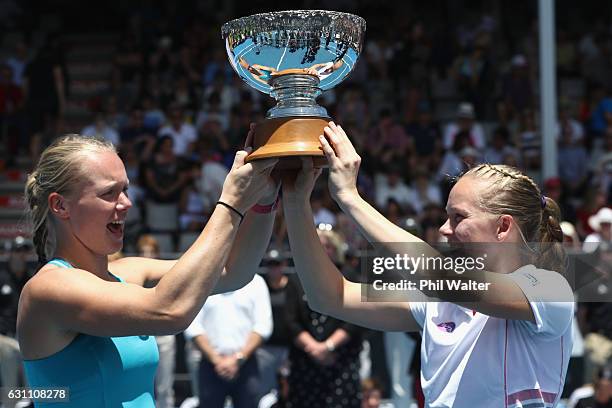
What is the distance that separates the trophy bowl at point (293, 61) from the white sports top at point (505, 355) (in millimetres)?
625

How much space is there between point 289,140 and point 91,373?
82 centimetres

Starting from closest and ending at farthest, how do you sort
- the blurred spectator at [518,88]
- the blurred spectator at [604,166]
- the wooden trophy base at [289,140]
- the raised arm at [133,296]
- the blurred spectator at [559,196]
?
the raised arm at [133,296], the wooden trophy base at [289,140], the blurred spectator at [559,196], the blurred spectator at [604,166], the blurred spectator at [518,88]

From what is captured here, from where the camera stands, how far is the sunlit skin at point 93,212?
2.79 meters

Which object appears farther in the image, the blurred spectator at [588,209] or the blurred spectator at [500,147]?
the blurred spectator at [500,147]

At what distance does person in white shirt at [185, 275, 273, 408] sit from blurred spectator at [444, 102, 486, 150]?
18.9 ft

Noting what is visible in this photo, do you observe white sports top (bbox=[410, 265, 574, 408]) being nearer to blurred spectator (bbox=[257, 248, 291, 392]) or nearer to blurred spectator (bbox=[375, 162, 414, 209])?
blurred spectator (bbox=[257, 248, 291, 392])

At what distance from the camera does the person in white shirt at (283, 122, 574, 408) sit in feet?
9.10

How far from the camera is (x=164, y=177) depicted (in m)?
11.6

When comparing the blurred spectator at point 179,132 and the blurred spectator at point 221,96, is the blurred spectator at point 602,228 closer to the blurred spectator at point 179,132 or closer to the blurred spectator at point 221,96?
the blurred spectator at point 179,132

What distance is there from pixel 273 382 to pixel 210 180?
13.6ft

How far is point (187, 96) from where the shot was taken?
1380 centimetres

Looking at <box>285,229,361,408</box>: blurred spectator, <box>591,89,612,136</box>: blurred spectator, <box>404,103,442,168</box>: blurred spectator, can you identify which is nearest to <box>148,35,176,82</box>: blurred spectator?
<box>404,103,442,168</box>: blurred spectator

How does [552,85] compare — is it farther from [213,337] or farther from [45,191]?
[45,191]

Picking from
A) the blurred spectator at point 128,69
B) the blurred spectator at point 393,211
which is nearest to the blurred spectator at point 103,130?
the blurred spectator at point 128,69
